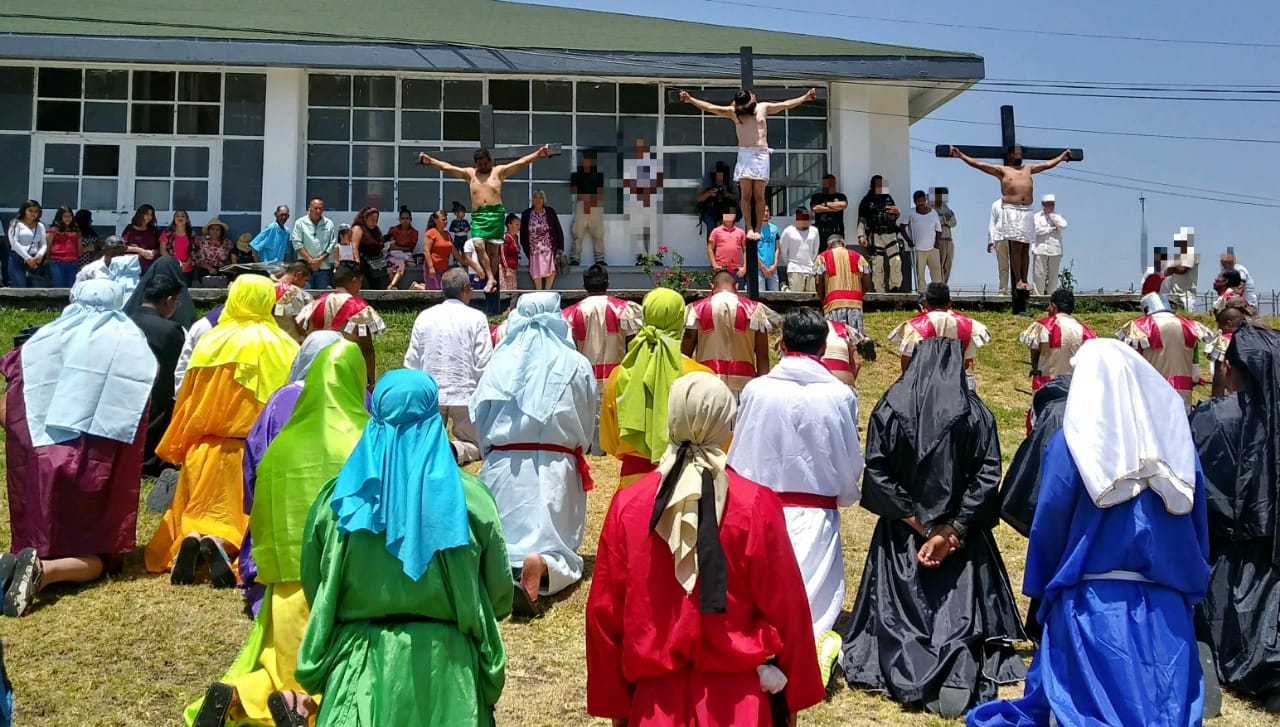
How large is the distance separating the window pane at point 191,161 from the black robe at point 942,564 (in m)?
16.1

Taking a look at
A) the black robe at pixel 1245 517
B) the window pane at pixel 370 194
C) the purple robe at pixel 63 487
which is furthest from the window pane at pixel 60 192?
the black robe at pixel 1245 517

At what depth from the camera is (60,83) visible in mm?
19453

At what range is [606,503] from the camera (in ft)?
32.2

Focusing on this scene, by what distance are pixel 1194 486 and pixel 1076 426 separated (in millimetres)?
496

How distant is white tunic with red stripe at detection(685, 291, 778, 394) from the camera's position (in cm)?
980

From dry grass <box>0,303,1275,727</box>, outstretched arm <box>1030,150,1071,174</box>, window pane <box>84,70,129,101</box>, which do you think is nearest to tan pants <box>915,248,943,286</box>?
outstretched arm <box>1030,150,1071,174</box>

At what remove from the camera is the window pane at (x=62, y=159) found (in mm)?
19391

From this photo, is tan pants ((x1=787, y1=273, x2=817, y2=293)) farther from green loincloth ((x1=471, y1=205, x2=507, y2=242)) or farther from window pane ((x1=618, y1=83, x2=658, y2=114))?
window pane ((x1=618, y1=83, x2=658, y2=114))

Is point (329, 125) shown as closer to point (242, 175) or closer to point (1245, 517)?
point (242, 175)

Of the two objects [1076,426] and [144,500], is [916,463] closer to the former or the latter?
[1076,426]

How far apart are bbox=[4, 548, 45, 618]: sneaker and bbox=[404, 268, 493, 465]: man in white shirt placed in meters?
3.07

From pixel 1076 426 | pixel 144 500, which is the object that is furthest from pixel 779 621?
pixel 144 500

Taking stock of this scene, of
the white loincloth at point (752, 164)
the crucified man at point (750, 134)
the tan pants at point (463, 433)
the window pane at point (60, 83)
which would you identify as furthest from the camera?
the window pane at point (60, 83)

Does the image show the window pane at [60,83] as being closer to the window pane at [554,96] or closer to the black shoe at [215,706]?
the window pane at [554,96]
